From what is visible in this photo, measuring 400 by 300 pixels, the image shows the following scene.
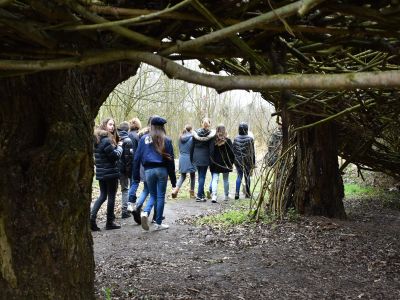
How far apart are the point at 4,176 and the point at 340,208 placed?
18.6 feet

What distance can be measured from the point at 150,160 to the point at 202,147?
3499 mm

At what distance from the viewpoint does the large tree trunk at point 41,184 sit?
2.85 meters

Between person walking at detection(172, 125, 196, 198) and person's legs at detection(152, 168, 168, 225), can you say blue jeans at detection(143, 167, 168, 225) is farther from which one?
person walking at detection(172, 125, 196, 198)

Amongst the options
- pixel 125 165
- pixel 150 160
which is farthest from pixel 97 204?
pixel 125 165

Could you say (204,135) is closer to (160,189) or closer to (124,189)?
(124,189)

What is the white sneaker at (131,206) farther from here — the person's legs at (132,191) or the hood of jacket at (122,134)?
the hood of jacket at (122,134)

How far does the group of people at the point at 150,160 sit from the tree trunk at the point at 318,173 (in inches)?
49.9

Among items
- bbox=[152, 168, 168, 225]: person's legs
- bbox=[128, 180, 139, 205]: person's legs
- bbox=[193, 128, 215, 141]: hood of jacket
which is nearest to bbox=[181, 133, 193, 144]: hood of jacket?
bbox=[193, 128, 215, 141]: hood of jacket

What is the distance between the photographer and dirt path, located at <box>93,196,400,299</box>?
4.38 m

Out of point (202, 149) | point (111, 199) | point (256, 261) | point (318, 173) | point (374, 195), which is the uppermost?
point (202, 149)

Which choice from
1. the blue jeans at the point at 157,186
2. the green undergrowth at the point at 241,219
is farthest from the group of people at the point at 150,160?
the green undergrowth at the point at 241,219

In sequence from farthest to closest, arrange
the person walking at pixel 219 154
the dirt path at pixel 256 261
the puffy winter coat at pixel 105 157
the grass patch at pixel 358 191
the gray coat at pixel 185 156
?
1. the gray coat at pixel 185 156
2. the grass patch at pixel 358 191
3. the person walking at pixel 219 154
4. the puffy winter coat at pixel 105 157
5. the dirt path at pixel 256 261

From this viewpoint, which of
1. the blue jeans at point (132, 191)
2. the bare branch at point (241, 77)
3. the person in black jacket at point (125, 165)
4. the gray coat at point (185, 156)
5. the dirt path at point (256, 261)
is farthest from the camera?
the gray coat at point (185, 156)

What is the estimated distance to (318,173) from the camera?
722 cm
